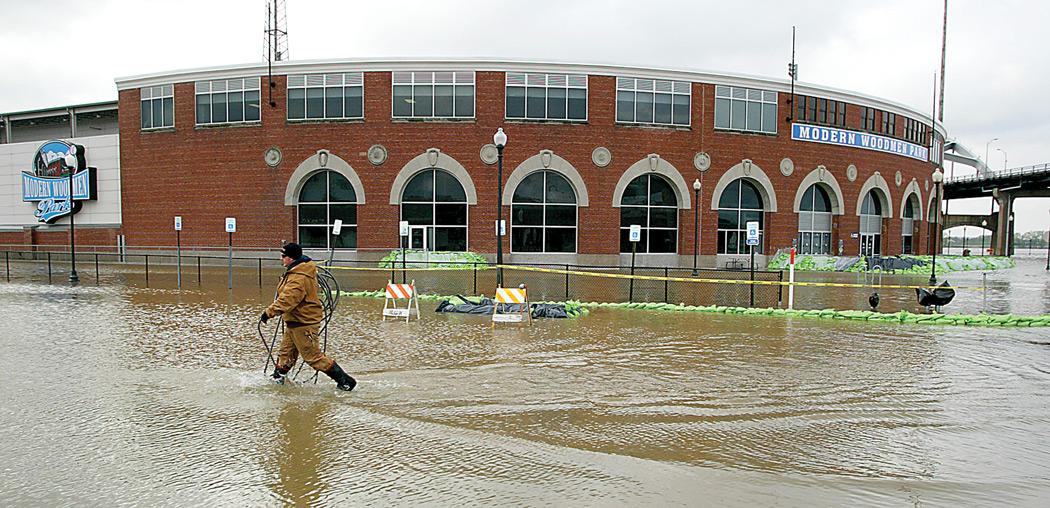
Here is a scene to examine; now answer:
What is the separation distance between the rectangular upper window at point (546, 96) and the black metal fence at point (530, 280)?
28.4 ft

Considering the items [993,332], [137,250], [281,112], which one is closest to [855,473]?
[993,332]

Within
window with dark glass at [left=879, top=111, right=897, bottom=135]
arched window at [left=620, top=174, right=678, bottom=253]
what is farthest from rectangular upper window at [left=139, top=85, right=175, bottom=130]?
window with dark glass at [left=879, top=111, right=897, bottom=135]

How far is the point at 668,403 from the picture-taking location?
7.60m

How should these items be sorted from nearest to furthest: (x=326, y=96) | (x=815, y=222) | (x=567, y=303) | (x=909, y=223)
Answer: (x=567, y=303) → (x=326, y=96) → (x=815, y=222) → (x=909, y=223)

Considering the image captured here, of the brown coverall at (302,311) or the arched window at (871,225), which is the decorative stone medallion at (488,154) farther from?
the brown coverall at (302,311)

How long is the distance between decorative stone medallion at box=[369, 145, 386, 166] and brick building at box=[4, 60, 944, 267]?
7 cm

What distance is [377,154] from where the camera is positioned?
33.0 metres

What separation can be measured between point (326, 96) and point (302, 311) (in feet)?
93.0

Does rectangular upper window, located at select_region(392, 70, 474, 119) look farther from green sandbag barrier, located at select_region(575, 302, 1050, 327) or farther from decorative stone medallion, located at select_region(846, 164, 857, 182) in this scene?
decorative stone medallion, located at select_region(846, 164, 857, 182)

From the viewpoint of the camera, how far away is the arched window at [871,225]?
→ 135 feet

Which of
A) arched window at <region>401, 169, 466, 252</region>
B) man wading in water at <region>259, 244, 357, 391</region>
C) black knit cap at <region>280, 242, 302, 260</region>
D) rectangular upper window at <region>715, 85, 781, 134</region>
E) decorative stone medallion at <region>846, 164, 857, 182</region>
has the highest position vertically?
rectangular upper window at <region>715, 85, 781, 134</region>

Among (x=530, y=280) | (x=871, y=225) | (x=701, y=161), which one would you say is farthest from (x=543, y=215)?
(x=871, y=225)

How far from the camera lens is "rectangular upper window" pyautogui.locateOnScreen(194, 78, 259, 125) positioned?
1345 inches

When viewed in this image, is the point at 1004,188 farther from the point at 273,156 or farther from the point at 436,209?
the point at 273,156
